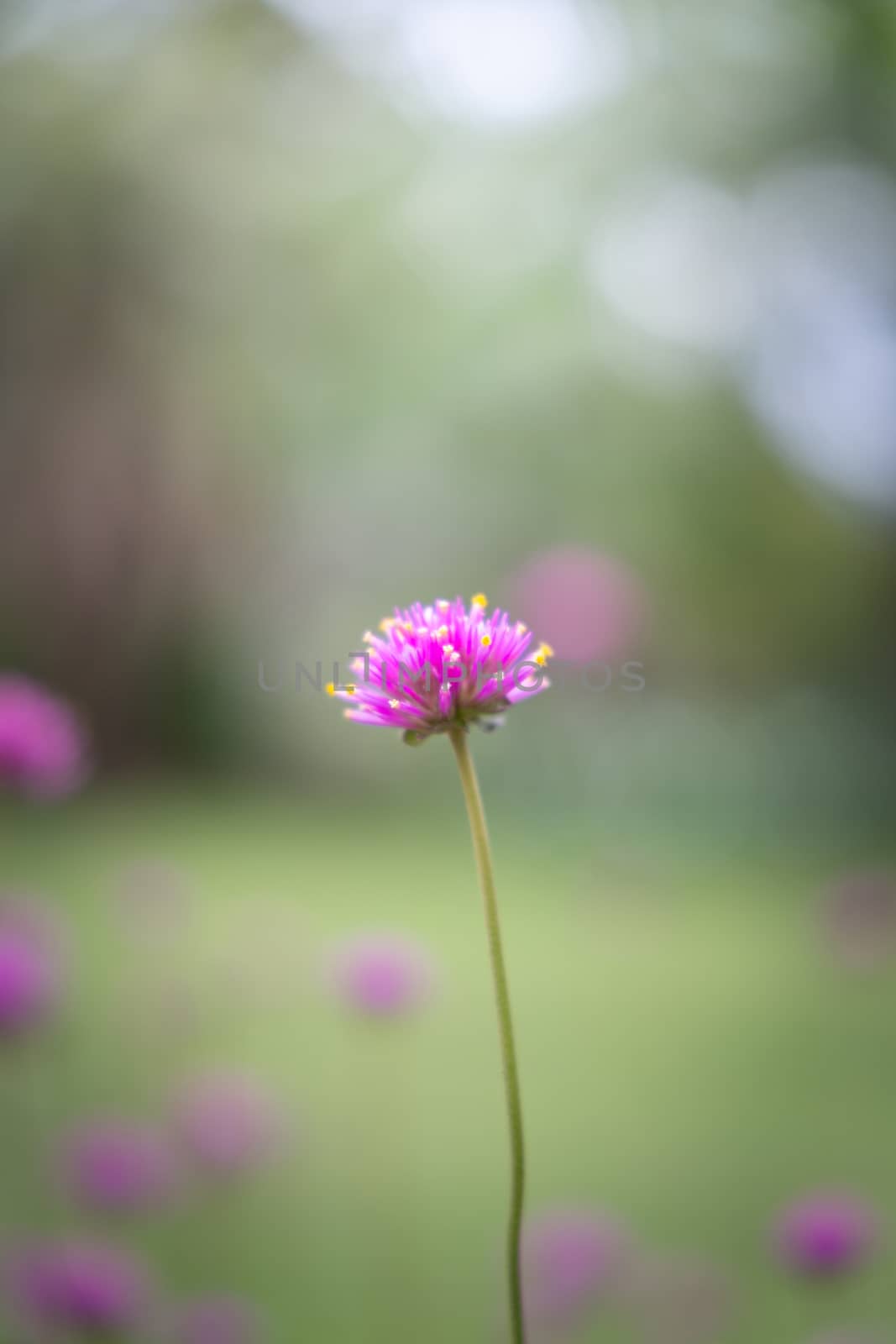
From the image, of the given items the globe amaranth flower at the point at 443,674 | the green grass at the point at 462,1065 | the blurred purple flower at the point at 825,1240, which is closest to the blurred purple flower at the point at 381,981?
the green grass at the point at 462,1065

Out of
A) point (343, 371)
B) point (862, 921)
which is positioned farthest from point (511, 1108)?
point (343, 371)

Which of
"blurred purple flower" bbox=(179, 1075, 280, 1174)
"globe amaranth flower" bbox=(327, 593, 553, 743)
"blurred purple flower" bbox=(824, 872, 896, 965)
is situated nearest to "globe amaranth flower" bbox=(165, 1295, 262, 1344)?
"blurred purple flower" bbox=(179, 1075, 280, 1174)

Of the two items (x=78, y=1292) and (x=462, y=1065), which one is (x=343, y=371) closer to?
(x=462, y=1065)

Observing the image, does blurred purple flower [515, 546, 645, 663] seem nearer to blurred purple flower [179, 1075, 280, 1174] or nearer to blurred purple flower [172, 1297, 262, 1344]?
blurred purple flower [179, 1075, 280, 1174]

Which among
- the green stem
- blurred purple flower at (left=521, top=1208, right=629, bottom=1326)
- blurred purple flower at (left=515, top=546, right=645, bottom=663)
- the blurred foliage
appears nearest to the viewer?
the green stem

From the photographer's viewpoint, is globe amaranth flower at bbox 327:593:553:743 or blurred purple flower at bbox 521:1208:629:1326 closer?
globe amaranth flower at bbox 327:593:553:743

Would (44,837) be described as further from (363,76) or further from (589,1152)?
(363,76)

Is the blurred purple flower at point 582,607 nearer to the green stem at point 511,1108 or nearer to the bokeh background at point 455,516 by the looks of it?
the bokeh background at point 455,516
